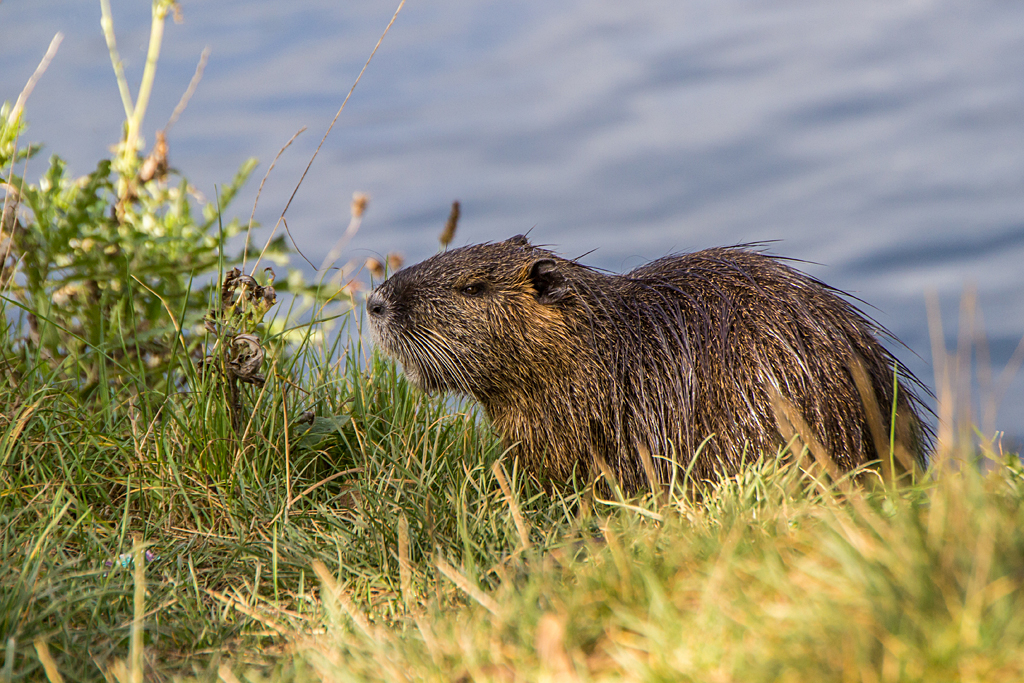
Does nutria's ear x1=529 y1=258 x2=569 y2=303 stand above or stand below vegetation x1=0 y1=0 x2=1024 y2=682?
above

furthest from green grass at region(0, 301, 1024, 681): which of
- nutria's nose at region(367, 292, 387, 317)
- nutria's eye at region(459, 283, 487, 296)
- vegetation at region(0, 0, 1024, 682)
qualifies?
nutria's eye at region(459, 283, 487, 296)

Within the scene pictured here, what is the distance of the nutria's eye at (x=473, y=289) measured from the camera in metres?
3.71

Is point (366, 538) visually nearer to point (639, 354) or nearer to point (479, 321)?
point (479, 321)

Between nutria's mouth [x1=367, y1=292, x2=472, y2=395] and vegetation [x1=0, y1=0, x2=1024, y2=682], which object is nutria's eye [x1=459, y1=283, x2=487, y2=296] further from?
vegetation [x1=0, y1=0, x2=1024, y2=682]

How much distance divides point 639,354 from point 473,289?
73 cm

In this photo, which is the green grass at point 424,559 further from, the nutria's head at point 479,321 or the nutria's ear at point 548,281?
the nutria's ear at point 548,281

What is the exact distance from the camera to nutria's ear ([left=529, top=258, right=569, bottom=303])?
3.64 m

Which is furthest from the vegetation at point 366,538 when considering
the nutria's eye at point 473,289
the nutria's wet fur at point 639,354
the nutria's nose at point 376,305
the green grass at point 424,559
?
the nutria's eye at point 473,289

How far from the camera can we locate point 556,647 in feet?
5.34

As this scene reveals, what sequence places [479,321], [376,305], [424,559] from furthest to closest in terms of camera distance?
[376,305], [479,321], [424,559]

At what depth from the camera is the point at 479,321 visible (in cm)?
366

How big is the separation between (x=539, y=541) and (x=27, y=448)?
1.98 metres

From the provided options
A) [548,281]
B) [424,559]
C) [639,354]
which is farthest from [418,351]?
[424,559]

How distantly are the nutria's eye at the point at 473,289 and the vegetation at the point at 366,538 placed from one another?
0.56 meters
